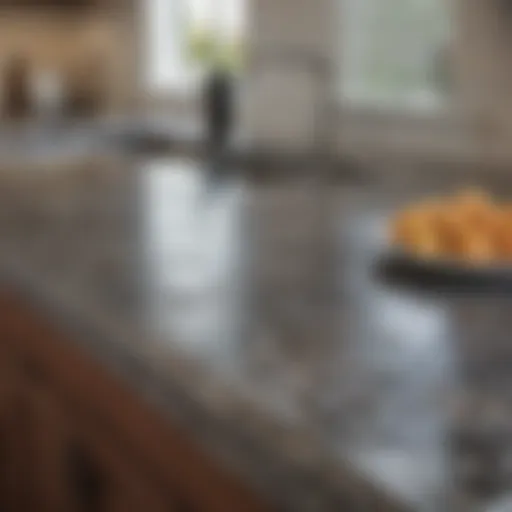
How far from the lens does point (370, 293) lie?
4.36 ft

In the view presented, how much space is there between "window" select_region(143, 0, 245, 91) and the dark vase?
0.82 metres

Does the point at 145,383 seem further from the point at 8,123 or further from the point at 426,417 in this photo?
the point at 8,123

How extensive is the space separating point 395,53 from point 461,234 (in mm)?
2258

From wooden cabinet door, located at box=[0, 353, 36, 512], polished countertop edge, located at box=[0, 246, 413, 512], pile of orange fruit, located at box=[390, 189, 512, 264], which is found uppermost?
pile of orange fruit, located at box=[390, 189, 512, 264]

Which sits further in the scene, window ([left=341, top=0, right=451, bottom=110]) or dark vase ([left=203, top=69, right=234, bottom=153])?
dark vase ([left=203, top=69, right=234, bottom=153])

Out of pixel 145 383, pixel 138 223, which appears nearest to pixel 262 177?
pixel 138 223

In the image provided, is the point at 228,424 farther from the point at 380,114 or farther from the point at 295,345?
the point at 380,114

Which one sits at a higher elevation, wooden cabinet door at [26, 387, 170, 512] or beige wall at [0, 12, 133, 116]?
beige wall at [0, 12, 133, 116]

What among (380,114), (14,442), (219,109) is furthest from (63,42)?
(14,442)

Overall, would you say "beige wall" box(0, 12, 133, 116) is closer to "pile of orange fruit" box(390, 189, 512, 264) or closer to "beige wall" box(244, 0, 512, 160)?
"beige wall" box(244, 0, 512, 160)

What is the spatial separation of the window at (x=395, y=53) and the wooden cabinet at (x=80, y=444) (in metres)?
1.91

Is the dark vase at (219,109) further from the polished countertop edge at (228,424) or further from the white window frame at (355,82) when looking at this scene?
the polished countertop edge at (228,424)

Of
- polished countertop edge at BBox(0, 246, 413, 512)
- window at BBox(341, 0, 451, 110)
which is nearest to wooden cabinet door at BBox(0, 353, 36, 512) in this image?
polished countertop edge at BBox(0, 246, 413, 512)

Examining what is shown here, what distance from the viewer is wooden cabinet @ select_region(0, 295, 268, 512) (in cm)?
106
